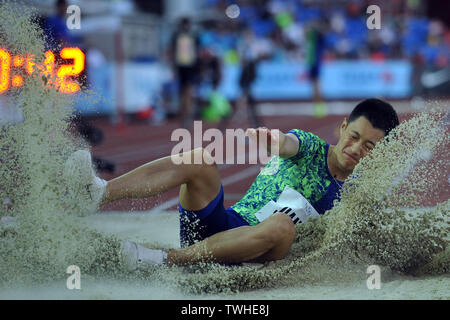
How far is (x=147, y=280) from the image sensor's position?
285 cm

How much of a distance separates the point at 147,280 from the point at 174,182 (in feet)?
1.55

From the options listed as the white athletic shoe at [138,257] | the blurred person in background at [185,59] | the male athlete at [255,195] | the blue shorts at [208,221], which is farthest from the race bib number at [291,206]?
the blurred person in background at [185,59]

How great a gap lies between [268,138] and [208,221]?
500mm

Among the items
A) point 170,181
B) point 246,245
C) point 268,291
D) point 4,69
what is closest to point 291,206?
point 246,245

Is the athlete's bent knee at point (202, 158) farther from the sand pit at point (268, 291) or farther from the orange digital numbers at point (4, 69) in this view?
the orange digital numbers at point (4, 69)

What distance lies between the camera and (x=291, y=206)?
2.93m

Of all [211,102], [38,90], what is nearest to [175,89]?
[211,102]

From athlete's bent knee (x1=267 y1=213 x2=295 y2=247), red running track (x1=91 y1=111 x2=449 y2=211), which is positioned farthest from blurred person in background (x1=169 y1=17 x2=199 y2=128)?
athlete's bent knee (x1=267 y1=213 x2=295 y2=247)

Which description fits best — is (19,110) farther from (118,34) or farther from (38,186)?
(118,34)

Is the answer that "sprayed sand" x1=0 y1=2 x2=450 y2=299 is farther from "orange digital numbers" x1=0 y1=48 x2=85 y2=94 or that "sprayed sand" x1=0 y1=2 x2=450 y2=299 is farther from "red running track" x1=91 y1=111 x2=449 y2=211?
"red running track" x1=91 y1=111 x2=449 y2=211

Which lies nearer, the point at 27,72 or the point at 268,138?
the point at 268,138

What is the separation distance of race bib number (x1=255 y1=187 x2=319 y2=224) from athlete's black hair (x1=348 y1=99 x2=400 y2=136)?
457 millimetres

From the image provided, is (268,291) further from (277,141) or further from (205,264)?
(277,141)
